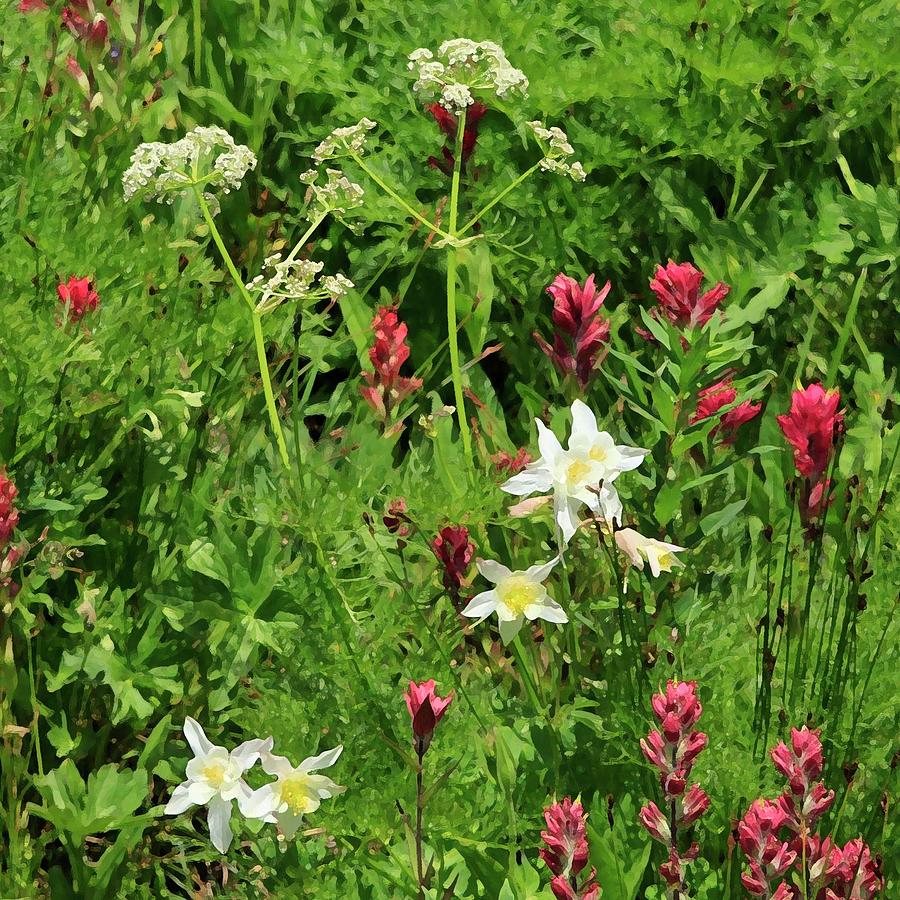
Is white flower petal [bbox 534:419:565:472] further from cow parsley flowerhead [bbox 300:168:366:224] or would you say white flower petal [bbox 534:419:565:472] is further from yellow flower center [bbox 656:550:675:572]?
cow parsley flowerhead [bbox 300:168:366:224]

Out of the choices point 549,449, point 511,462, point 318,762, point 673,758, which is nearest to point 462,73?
point 511,462

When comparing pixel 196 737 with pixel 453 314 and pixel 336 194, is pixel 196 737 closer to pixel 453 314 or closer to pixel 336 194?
pixel 453 314

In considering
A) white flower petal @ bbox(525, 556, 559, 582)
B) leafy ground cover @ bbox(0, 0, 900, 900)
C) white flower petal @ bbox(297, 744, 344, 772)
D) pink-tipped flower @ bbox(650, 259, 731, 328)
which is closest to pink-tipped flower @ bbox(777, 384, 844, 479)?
leafy ground cover @ bbox(0, 0, 900, 900)

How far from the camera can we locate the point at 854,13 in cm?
303

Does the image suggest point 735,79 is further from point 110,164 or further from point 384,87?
point 110,164

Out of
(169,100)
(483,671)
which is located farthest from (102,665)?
(169,100)

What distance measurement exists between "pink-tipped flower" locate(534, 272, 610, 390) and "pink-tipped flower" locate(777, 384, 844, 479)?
284mm

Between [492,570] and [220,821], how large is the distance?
1.58 feet

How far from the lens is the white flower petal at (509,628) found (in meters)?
1.91

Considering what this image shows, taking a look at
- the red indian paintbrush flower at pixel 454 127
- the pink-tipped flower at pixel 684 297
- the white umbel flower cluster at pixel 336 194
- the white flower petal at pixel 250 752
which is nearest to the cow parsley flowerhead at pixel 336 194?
the white umbel flower cluster at pixel 336 194

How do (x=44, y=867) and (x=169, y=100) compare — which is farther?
(x=169, y=100)

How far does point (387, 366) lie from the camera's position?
239 cm

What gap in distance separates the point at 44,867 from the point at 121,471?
0.66m

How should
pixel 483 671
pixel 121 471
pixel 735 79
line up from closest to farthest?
pixel 483 671 → pixel 121 471 → pixel 735 79
